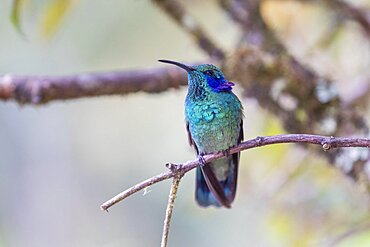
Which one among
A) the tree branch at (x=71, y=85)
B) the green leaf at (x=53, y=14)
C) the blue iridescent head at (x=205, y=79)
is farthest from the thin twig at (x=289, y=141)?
the green leaf at (x=53, y=14)

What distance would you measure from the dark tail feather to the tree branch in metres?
0.53

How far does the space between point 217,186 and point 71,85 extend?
751 mm

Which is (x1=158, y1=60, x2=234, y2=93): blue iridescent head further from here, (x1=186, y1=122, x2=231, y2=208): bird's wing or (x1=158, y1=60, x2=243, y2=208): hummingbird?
(x1=186, y1=122, x2=231, y2=208): bird's wing

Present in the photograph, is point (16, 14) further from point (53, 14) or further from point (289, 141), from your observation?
point (289, 141)

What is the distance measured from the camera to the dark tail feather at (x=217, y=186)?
1.86 metres

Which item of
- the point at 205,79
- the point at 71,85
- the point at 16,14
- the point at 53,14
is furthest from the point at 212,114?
the point at 53,14

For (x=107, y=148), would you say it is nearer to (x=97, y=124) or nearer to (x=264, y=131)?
(x=97, y=124)

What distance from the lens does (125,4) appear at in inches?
199

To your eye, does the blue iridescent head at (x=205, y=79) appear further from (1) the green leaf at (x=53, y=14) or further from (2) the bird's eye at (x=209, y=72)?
(1) the green leaf at (x=53, y=14)

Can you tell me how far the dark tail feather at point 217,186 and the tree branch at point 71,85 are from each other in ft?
1.73

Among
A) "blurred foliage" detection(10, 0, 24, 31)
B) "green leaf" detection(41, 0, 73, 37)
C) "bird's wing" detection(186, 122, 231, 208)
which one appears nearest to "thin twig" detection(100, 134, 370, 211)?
"bird's wing" detection(186, 122, 231, 208)

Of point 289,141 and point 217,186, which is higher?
point 217,186

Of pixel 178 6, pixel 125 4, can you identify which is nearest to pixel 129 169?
pixel 125 4

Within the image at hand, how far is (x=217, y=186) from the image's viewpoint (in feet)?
6.15
